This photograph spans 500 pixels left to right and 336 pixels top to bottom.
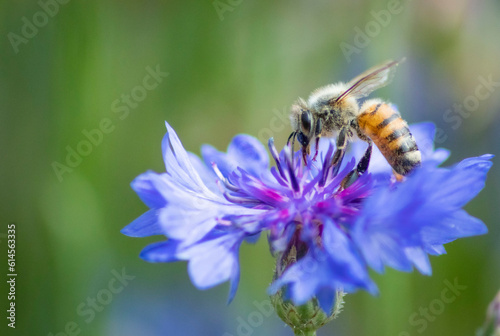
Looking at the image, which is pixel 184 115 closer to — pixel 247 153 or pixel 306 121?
pixel 247 153

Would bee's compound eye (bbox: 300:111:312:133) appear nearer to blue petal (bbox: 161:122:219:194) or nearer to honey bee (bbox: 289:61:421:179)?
honey bee (bbox: 289:61:421:179)

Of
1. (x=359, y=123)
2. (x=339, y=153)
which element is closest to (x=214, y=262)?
(x=339, y=153)

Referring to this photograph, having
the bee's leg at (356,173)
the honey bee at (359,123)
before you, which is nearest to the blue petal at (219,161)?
the honey bee at (359,123)

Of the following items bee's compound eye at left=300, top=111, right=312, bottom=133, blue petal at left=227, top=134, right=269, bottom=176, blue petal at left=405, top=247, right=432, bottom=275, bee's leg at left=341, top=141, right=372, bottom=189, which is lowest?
blue petal at left=405, top=247, right=432, bottom=275

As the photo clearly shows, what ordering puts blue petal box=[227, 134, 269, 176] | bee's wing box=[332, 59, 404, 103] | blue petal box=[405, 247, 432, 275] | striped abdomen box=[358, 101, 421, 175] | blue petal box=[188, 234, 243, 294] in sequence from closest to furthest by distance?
blue petal box=[188, 234, 243, 294], blue petal box=[405, 247, 432, 275], striped abdomen box=[358, 101, 421, 175], bee's wing box=[332, 59, 404, 103], blue petal box=[227, 134, 269, 176]

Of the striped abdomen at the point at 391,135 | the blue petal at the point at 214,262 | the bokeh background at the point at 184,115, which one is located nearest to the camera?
the blue petal at the point at 214,262

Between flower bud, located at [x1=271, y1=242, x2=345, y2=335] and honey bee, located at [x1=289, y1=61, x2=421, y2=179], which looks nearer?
flower bud, located at [x1=271, y1=242, x2=345, y2=335]

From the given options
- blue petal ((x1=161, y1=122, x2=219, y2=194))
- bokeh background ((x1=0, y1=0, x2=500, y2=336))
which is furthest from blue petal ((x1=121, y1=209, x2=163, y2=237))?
bokeh background ((x1=0, y1=0, x2=500, y2=336))

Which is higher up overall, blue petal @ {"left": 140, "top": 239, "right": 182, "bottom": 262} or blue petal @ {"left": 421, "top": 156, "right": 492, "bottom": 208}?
blue petal @ {"left": 140, "top": 239, "right": 182, "bottom": 262}

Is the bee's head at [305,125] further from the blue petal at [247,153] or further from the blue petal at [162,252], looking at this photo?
the blue petal at [162,252]
